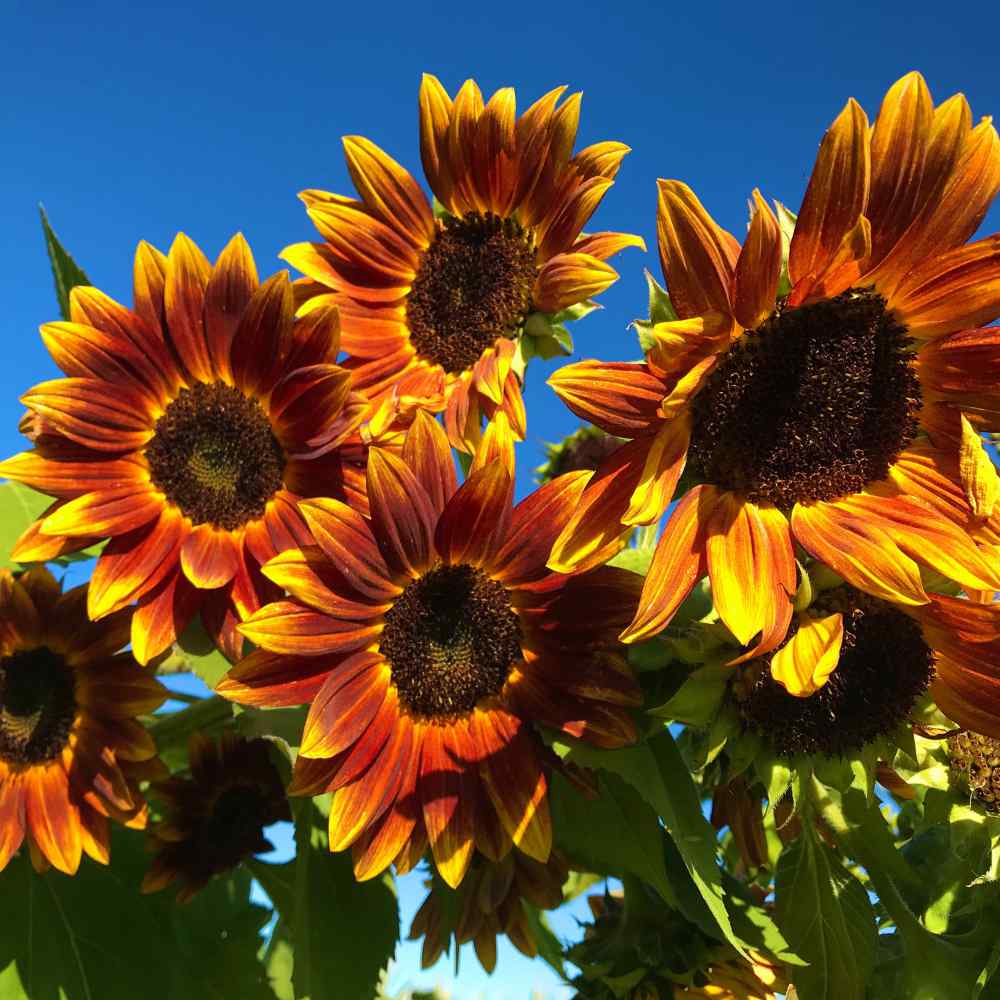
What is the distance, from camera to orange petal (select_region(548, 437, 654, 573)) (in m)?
0.78

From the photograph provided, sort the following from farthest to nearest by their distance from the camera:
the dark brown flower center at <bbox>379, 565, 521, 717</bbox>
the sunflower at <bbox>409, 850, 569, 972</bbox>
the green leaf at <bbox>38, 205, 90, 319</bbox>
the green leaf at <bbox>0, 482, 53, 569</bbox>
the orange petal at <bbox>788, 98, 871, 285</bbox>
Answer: the green leaf at <bbox>0, 482, 53, 569</bbox>
the green leaf at <bbox>38, 205, 90, 319</bbox>
the sunflower at <bbox>409, 850, 569, 972</bbox>
the dark brown flower center at <bbox>379, 565, 521, 717</bbox>
the orange petal at <bbox>788, 98, 871, 285</bbox>

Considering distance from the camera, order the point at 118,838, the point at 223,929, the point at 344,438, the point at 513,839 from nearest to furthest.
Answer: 1. the point at 513,839
2. the point at 344,438
3. the point at 118,838
4. the point at 223,929

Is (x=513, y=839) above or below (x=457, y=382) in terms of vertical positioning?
below

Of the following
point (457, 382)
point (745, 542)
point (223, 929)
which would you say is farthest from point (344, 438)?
point (223, 929)

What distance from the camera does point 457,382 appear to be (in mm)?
1230

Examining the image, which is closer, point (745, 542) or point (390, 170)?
point (745, 542)

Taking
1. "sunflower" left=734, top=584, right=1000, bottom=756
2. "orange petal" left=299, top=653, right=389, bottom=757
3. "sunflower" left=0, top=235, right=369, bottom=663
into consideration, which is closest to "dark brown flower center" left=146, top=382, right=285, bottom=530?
"sunflower" left=0, top=235, right=369, bottom=663

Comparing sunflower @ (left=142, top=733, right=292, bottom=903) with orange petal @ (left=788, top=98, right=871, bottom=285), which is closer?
orange petal @ (left=788, top=98, right=871, bottom=285)

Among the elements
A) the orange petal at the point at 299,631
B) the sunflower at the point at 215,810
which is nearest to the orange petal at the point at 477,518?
the orange petal at the point at 299,631

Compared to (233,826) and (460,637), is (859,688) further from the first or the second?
(233,826)

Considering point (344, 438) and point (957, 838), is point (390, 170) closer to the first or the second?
point (344, 438)

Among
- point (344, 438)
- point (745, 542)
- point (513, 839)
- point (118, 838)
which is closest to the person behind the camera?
point (745, 542)

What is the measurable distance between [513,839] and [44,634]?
67 cm

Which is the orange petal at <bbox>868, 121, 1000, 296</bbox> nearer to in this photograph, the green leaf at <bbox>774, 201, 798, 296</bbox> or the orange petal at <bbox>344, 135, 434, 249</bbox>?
the green leaf at <bbox>774, 201, 798, 296</bbox>
